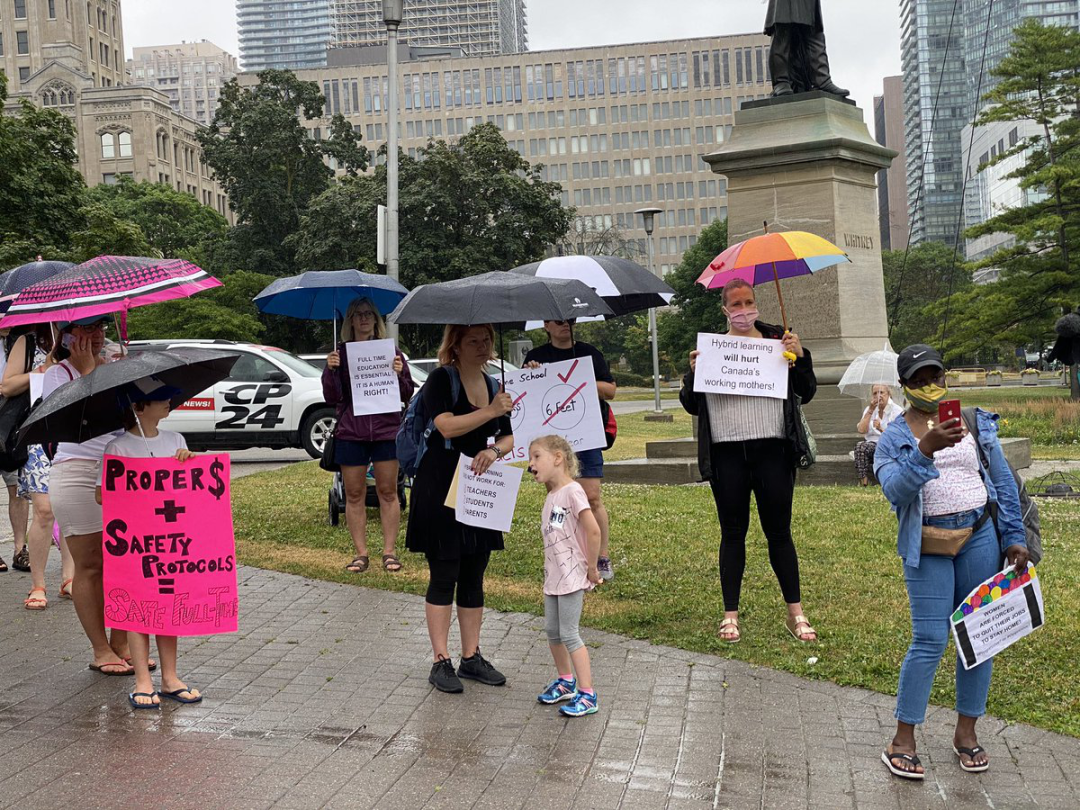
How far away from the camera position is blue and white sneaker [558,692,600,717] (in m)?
5.50

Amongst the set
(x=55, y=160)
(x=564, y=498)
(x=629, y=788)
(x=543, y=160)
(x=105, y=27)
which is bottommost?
(x=629, y=788)

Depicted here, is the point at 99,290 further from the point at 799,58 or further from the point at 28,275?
the point at 799,58

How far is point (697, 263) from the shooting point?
7588 cm

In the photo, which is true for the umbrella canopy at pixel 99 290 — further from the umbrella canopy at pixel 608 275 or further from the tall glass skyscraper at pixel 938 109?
the tall glass skyscraper at pixel 938 109

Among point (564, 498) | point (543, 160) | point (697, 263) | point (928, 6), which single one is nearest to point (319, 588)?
point (564, 498)

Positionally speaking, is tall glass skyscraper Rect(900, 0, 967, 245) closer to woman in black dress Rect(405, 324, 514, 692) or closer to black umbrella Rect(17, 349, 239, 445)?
woman in black dress Rect(405, 324, 514, 692)

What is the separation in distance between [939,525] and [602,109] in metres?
134

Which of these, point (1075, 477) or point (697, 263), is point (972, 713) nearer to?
point (1075, 477)

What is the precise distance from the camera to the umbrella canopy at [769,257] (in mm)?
6711

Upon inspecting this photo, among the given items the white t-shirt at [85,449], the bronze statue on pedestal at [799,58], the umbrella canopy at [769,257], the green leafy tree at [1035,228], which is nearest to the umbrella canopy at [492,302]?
the umbrella canopy at [769,257]

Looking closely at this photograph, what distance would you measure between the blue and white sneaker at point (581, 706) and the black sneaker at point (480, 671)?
657 mm

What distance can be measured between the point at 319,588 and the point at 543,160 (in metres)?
131

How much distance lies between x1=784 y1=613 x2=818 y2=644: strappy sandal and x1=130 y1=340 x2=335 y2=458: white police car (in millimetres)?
13112

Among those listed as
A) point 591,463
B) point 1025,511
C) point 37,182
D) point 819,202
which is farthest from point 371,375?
point 37,182
